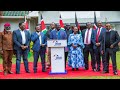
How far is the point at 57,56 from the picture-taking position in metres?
12.5

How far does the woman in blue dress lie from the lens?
44.1 feet

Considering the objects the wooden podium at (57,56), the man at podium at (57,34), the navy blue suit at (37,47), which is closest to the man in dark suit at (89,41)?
the man at podium at (57,34)

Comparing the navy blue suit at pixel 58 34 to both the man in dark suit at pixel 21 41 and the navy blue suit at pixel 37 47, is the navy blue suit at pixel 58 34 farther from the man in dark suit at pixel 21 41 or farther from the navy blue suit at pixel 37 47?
the man in dark suit at pixel 21 41

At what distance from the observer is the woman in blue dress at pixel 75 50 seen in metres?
13.4

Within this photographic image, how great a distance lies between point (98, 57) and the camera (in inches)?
523

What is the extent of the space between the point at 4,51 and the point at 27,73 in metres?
1.04

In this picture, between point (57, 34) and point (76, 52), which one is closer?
point (57, 34)

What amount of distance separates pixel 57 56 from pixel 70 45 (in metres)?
1.21

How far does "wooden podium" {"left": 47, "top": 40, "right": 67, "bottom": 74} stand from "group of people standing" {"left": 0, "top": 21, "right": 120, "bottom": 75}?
0.69 meters

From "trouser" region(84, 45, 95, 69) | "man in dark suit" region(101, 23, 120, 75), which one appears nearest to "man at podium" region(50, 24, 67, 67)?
"trouser" region(84, 45, 95, 69)

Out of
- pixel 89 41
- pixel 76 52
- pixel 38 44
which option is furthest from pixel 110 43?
pixel 38 44

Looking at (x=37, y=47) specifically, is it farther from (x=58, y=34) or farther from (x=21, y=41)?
(x=58, y=34)

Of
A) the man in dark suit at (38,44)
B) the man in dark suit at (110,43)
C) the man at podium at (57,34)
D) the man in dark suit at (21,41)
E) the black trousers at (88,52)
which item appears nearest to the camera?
the man in dark suit at (110,43)
